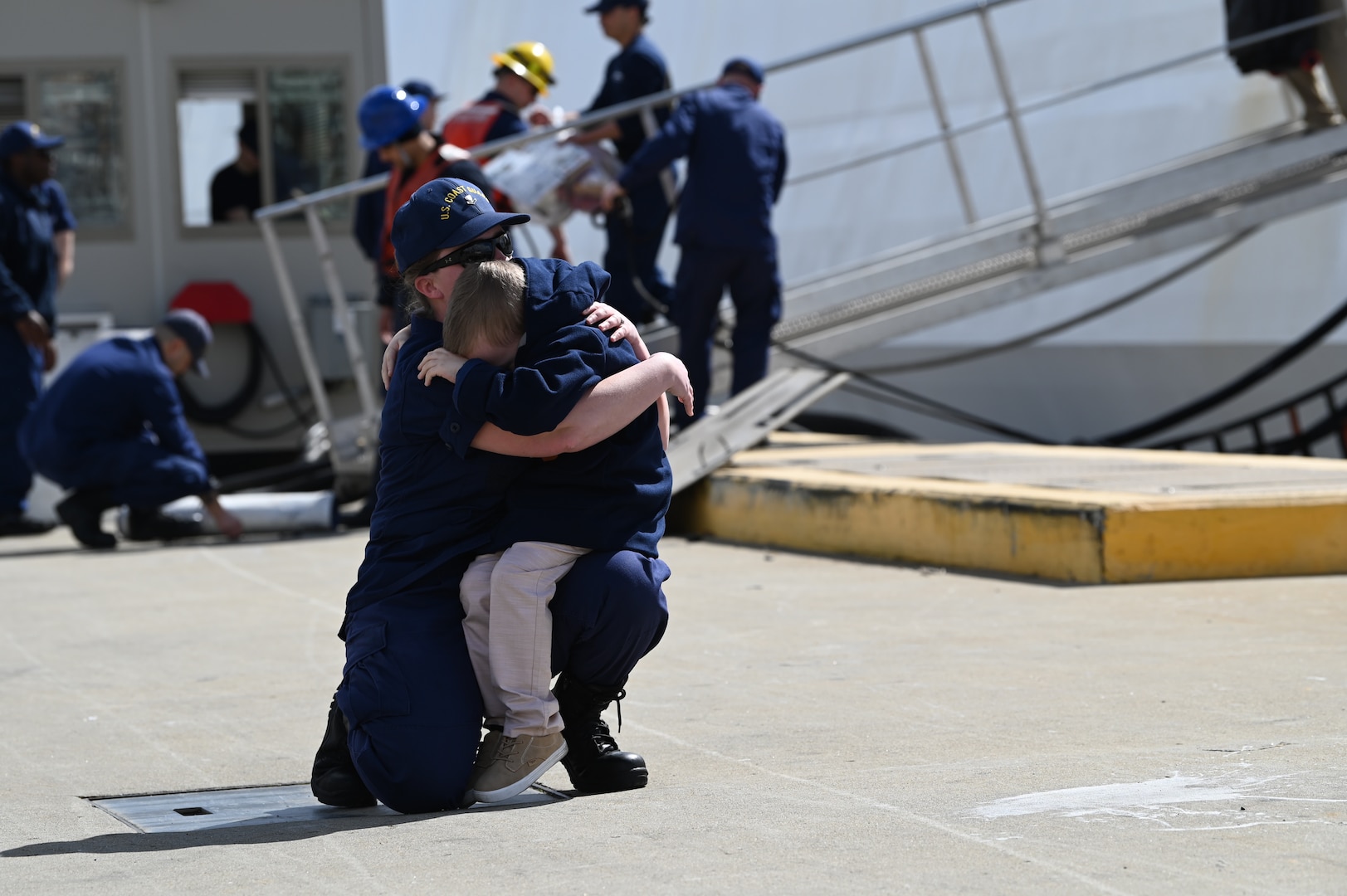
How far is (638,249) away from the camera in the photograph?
887 centimetres

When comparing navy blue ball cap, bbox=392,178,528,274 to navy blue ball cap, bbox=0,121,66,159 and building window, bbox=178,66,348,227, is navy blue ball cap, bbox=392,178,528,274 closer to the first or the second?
navy blue ball cap, bbox=0,121,66,159

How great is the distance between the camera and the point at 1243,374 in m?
10.7

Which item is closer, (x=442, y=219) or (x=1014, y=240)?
(x=442, y=219)

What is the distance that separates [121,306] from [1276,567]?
22.4ft

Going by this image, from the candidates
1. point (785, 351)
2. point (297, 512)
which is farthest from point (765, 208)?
point (297, 512)

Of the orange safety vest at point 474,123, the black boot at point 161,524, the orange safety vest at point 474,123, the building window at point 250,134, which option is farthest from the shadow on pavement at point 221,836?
the building window at point 250,134

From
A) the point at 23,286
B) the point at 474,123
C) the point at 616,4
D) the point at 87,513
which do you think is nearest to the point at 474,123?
the point at 474,123

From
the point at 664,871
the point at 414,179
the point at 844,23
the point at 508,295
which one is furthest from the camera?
the point at 844,23

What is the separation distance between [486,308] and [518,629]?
0.55 m

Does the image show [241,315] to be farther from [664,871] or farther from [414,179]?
[664,871]

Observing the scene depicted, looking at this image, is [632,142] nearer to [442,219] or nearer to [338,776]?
[442,219]

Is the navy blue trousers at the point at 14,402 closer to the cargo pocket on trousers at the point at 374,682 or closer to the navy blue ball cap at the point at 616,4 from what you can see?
the navy blue ball cap at the point at 616,4

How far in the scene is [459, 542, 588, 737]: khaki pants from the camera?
3.29 meters

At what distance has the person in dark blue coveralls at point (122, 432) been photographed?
8.19 metres
